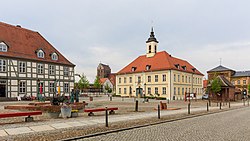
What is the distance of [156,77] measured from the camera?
54.1 meters

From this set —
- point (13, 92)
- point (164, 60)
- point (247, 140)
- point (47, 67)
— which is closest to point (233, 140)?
point (247, 140)

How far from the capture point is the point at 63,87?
4284 centimetres

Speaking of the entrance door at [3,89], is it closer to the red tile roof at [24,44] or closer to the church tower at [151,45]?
the red tile roof at [24,44]

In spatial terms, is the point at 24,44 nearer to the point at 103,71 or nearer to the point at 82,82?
the point at 82,82

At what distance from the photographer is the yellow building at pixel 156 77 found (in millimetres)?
52031

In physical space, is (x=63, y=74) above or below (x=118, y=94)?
above

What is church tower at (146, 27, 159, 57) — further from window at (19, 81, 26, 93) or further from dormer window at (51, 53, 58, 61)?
window at (19, 81, 26, 93)

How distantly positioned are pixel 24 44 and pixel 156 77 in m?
30.5

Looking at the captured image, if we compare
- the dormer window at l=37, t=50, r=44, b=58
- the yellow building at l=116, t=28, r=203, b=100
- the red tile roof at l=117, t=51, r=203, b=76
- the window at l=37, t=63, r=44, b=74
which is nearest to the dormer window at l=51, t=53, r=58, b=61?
the dormer window at l=37, t=50, r=44, b=58

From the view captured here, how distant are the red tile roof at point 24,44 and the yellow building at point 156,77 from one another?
20.3 meters

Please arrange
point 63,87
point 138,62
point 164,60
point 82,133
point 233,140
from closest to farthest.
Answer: point 233,140 → point 82,133 → point 63,87 → point 164,60 → point 138,62

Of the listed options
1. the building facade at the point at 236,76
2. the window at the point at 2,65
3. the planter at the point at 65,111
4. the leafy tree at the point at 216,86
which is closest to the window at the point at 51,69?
the window at the point at 2,65

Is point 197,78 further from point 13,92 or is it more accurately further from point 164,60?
point 13,92

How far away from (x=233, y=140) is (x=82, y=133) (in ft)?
20.8
